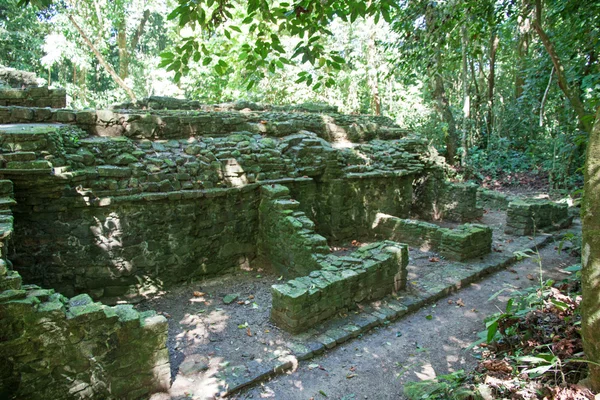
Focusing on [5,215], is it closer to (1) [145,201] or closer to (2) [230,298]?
(1) [145,201]

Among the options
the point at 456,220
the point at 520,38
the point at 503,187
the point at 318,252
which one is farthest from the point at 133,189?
the point at 520,38

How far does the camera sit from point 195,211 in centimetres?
684

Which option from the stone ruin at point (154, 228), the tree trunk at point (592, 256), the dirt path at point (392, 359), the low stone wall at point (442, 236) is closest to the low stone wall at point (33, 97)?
the stone ruin at point (154, 228)

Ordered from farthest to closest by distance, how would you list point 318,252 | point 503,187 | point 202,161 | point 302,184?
1. point 503,187
2. point 302,184
3. point 202,161
4. point 318,252

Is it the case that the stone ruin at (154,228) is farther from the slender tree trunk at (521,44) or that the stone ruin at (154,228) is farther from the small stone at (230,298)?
the slender tree trunk at (521,44)

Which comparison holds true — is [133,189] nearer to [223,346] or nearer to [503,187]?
[223,346]

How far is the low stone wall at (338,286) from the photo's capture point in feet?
17.0

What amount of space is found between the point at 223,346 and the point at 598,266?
4.20 m

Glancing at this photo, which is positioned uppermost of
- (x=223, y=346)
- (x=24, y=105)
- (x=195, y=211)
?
(x=24, y=105)

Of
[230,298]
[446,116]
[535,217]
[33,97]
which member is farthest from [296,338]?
[446,116]

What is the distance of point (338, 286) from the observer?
5543 millimetres

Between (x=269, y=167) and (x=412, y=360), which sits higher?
(x=269, y=167)

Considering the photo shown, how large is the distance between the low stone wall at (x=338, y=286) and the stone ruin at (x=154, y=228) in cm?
2

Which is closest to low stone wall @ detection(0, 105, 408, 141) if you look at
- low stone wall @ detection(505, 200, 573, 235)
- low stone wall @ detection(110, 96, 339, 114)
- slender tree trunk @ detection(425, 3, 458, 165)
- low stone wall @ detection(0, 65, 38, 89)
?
low stone wall @ detection(110, 96, 339, 114)
